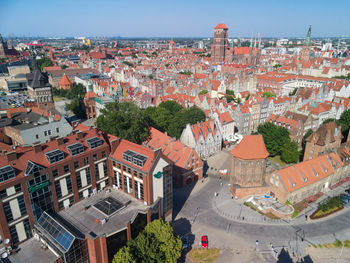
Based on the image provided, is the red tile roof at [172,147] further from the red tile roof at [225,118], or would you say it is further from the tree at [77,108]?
the tree at [77,108]

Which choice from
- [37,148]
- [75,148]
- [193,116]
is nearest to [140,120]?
[193,116]

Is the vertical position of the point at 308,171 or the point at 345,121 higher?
the point at 345,121

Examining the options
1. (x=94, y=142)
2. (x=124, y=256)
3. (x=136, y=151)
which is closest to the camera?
(x=124, y=256)

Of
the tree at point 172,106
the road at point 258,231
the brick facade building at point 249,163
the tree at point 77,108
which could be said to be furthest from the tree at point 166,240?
the tree at point 77,108

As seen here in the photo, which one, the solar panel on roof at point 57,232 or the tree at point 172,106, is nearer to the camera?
the solar panel on roof at point 57,232

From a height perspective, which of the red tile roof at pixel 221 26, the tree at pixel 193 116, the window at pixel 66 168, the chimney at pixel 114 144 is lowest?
the tree at pixel 193 116

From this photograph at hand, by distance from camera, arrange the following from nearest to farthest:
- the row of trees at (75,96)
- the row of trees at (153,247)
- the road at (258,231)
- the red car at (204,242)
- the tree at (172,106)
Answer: the row of trees at (153,247) → the red car at (204,242) → the road at (258,231) → the tree at (172,106) → the row of trees at (75,96)

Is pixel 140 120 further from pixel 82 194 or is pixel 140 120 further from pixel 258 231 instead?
pixel 258 231

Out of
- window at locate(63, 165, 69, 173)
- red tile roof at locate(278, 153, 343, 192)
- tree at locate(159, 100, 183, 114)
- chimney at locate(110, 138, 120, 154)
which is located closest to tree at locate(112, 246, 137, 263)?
window at locate(63, 165, 69, 173)
